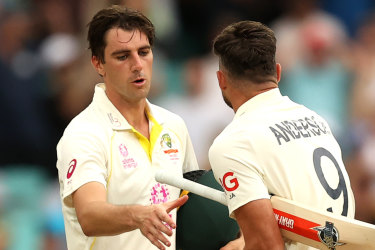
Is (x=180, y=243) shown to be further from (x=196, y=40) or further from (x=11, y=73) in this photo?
(x=196, y=40)

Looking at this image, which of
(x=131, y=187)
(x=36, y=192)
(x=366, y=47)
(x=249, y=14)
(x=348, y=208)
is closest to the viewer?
(x=348, y=208)

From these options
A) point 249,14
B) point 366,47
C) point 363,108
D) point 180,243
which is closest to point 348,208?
point 180,243

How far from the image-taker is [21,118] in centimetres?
830

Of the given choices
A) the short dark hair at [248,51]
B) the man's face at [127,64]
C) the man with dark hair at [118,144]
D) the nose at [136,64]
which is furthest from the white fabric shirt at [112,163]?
the short dark hair at [248,51]

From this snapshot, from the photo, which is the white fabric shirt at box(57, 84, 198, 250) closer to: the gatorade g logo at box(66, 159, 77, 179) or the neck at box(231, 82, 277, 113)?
the gatorade g logo at box(66, 159, 77, 179)

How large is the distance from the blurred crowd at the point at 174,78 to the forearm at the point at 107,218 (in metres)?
3.26

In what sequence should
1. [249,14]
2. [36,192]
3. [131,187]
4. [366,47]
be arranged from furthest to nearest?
[249,14] < [366,47] < [36,192] < [131,187]

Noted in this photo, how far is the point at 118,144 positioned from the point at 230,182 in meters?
0.98

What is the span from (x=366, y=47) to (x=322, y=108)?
2.68 feet

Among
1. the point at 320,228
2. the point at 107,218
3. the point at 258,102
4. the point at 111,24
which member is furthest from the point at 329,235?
the point at 111,24

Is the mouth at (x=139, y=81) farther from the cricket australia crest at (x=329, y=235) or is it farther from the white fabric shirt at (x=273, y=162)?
the cricket australia crest at (x=329, y=235)

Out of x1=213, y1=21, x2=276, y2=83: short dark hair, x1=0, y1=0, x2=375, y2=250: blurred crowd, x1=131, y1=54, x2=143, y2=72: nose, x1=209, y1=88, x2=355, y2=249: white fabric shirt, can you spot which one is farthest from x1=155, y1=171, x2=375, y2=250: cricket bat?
x1=0, y1=0, x2=375, y2=250: blurred crowd

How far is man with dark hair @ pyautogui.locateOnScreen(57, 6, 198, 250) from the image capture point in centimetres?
480

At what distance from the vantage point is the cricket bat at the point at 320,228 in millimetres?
4066
